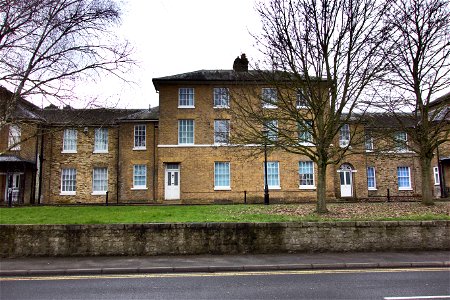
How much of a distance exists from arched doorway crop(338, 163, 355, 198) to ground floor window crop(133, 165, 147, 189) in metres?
16.4

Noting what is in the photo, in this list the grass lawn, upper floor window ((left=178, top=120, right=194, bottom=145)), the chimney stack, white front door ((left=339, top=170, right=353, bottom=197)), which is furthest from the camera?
white front door ((left=339, top=170, right=353, bottom=197))

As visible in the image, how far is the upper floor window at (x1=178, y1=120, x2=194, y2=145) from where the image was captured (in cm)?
2762

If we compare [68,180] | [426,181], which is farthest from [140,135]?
[426,181]

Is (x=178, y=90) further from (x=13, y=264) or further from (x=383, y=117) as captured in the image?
(x=13, y=264)

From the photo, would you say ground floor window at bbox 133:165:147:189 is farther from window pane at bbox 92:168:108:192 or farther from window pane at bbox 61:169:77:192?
window pane at bbox 61:169:77:192

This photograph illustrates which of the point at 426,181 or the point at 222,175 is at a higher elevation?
the point at 222,175

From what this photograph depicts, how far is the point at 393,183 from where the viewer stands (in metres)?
32.3

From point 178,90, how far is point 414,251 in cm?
2102

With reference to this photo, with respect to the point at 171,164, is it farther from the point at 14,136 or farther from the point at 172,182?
the point at 14,136

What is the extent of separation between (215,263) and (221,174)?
59.2 ft

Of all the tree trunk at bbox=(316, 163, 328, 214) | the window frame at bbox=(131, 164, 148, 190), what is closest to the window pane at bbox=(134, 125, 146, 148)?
the window frame at bbox=(131, 164, 148, 190)

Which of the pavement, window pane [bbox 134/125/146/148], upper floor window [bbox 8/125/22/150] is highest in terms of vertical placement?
window pane [bbox 134/125/146/148]

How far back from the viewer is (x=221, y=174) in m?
27.4

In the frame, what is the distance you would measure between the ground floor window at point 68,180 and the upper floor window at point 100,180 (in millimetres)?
1540
